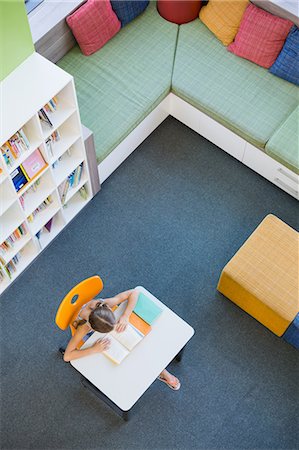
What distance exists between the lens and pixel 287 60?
4406 mm

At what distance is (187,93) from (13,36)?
1595 mm

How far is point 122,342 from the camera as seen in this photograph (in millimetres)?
3518

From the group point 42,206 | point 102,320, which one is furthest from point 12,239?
point 102,320

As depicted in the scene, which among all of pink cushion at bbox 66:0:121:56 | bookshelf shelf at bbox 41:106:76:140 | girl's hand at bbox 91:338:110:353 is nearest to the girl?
girl's hand at bbox 91:338:110:353

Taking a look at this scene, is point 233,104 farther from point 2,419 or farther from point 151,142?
point 2,419

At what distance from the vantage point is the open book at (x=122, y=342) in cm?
Answer: 348

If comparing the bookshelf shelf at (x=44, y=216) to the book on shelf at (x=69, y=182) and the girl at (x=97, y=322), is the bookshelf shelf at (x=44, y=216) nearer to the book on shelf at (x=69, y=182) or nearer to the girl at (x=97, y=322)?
the book on shelf at (x=69, y=182)

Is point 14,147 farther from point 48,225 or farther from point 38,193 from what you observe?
point 48,225

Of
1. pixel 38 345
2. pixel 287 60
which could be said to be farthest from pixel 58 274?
pixel 287 60

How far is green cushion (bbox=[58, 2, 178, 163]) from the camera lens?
173 inches

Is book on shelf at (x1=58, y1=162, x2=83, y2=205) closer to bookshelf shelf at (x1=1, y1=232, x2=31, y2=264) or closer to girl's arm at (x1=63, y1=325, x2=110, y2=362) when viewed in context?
bookshelf shelf at (x1=1, y1=232, x2=31, y2=264)

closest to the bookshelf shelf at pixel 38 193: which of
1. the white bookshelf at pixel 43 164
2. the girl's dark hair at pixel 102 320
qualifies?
the white bookshelf at pixel 43 164

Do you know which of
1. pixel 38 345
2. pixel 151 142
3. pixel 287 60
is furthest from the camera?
pixel 151 142

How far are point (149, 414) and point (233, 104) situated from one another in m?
2.29
